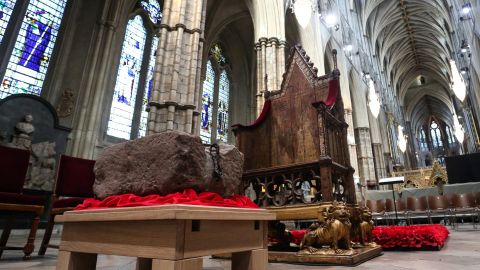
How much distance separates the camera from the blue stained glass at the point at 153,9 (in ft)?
39.1

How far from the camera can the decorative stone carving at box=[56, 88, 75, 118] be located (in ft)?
28.9

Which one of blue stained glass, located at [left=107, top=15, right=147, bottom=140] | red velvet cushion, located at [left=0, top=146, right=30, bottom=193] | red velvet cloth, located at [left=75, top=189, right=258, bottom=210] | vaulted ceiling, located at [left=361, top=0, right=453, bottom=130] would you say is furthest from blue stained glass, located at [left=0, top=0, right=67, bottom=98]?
vaulted ceiling, located at [left=361, top=0, right=453, bottom=130]

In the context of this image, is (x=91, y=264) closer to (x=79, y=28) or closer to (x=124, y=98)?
(x=124, y=98)

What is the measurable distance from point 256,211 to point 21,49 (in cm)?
988

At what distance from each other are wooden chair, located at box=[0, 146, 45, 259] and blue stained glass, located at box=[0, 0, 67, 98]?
21.3 feet

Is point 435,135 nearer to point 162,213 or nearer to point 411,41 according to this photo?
point 411,41

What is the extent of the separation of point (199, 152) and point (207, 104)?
12.9m

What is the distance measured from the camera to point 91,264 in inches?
52.1

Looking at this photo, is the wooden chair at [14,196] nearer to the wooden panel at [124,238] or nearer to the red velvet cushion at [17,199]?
the red velvet cushion at [17,199]

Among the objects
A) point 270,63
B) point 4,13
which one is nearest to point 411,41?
point 270,63

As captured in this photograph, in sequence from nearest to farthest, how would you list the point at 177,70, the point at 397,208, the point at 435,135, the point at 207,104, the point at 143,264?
the point at 143,264, the point at 177,70, the point at 397,208, the point at 207,104, the point at 435,135

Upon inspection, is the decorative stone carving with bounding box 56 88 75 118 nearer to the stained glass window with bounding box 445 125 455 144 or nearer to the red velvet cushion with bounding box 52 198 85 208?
the red velvet cushion with bounding box 52 198 85 208

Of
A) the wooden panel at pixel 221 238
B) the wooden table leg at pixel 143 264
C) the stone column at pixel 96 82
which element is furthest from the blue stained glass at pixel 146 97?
the wooden panel at pixel 221 238

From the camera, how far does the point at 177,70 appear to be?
20.1 ft
